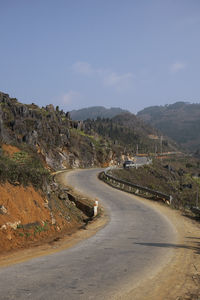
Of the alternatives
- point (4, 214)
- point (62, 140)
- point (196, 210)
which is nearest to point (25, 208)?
point (4, 214)

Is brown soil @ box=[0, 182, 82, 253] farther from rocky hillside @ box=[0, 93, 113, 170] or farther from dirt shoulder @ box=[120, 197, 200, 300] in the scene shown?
rocky hillside @ box=[0, 93, 113, 170]

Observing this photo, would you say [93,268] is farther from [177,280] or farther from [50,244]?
[50,244]

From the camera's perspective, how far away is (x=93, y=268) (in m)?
7.38

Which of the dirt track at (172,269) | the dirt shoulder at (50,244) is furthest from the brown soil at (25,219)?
the dirt track at (172,269)

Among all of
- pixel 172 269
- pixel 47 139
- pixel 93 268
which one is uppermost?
pixel 47 139

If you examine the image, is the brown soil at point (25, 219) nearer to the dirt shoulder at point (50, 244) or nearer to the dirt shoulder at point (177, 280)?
the dirt shoulder at point (50, 244)

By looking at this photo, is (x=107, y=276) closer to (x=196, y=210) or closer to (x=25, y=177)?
(x=25, y=177)

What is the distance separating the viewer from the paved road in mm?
5789

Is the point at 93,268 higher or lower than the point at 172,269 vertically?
higher

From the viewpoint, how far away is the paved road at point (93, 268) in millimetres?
5789

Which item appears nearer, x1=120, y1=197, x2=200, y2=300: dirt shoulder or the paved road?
the paved road

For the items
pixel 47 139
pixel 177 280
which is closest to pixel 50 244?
pixel 177 280

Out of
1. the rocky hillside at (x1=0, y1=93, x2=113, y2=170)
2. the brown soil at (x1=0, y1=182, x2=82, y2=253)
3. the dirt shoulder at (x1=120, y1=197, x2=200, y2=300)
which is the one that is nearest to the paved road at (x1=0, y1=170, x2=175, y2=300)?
→ the dirt shoulder at (x1=120, y1=197, x2=200, y2=300)

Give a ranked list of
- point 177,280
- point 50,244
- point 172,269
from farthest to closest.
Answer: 1. point 50,244
2. point 172,269
3. point 177,280
